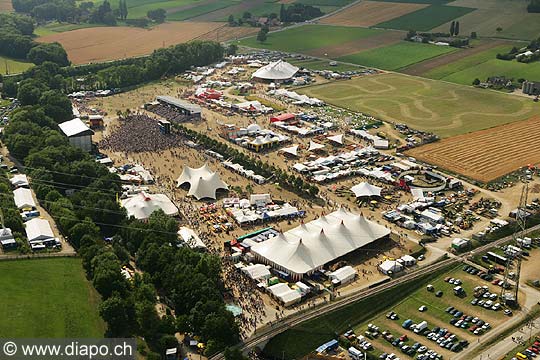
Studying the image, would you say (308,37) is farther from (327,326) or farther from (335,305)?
(327,326)

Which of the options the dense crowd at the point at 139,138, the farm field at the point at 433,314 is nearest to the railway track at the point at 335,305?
the farm field at the point at 433,314

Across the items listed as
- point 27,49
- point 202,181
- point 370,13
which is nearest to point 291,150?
point 202,181

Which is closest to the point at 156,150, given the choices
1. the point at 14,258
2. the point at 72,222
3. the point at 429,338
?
the point at 72,222

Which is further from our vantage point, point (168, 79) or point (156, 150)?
point (168, 79)

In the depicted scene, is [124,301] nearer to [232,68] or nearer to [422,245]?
[422,245]

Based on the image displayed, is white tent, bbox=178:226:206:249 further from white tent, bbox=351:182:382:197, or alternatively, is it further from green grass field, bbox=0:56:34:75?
green grass field, bbox=0:56:34:75

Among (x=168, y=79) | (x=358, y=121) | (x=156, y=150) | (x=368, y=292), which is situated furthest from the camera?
(x=168, y=79)

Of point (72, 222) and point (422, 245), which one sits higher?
point (72, 222)

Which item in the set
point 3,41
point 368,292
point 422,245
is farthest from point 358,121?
point 3,41

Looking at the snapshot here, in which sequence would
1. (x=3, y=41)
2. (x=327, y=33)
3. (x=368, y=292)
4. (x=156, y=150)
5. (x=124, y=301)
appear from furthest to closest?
(x=327, y=33) < (x=3, y=41) < (x=156, y=150) < (x=368, y=292) < (x=124, y=301)
